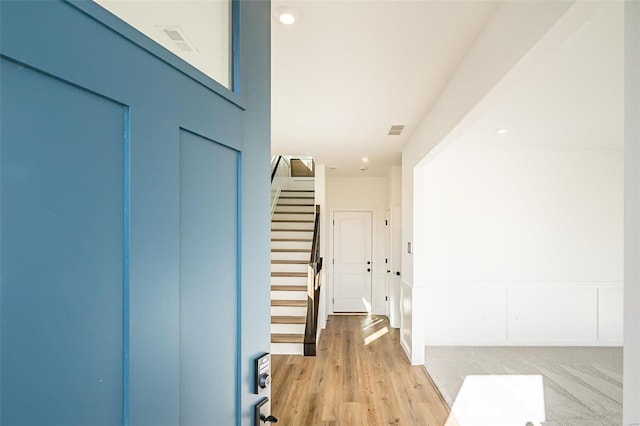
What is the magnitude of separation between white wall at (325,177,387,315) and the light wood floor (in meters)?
2.02

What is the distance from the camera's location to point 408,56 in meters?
2.51

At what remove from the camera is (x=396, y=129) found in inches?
169

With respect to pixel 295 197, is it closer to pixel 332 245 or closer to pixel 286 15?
pixel 332 245

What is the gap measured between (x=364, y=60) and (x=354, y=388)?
10.2ft

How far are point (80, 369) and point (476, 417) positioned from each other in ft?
11.2

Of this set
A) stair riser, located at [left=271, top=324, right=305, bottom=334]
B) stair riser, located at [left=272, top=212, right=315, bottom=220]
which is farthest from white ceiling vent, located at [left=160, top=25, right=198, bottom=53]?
stair riser, located at [left=272, top=212, right=315, bottom=220]

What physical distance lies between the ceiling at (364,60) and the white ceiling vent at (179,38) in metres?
1.27

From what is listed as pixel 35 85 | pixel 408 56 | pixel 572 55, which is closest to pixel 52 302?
pixel 35 85

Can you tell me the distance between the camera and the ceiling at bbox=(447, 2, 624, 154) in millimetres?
2180

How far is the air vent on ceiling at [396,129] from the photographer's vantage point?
4169 millimetres

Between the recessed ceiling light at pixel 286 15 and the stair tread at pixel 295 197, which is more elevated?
the recessed ceiling light at pixel 286 15

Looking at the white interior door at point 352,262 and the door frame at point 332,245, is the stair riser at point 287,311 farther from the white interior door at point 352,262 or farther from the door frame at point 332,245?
the white interior door at point 352,262

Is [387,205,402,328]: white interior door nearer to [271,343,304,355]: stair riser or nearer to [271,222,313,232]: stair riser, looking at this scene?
[271,222,313,232]: stair riser

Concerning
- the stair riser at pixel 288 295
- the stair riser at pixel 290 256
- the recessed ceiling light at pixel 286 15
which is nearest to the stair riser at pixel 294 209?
the stair riser at pixel 290 256
